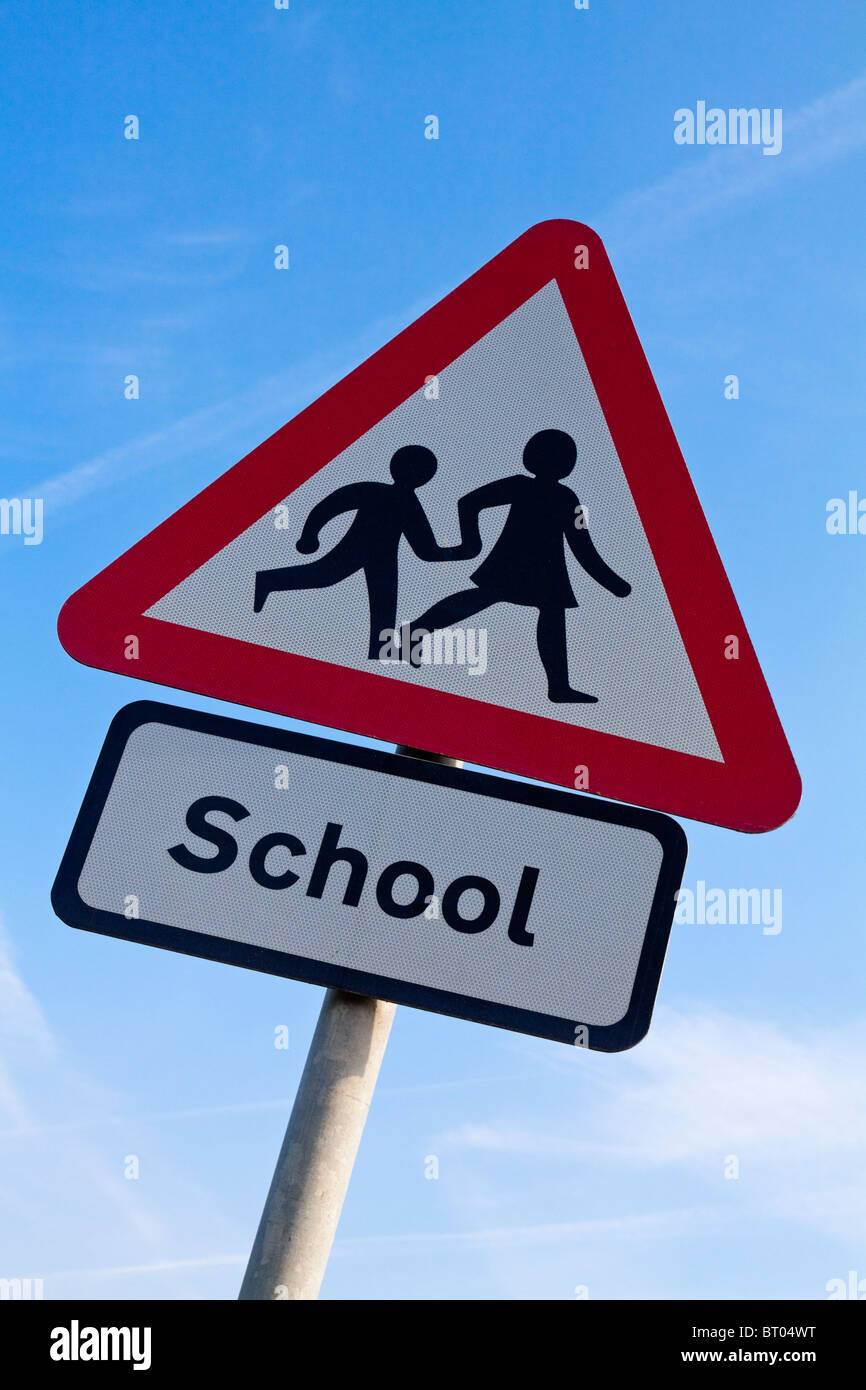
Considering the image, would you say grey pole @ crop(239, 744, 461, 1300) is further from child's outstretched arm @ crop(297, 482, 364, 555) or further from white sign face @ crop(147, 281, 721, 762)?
child's outstretched arm @ crop(297, 482, 364, 555)

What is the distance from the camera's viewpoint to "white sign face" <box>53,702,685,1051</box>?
4.35 feet

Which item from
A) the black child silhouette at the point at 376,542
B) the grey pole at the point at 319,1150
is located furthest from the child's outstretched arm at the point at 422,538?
the grey pole at the point at 319,1150

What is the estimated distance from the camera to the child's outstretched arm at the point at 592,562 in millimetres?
1567

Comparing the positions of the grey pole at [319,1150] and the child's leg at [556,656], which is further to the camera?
the child's leg at [556,656]

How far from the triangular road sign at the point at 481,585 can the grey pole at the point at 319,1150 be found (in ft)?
1.19

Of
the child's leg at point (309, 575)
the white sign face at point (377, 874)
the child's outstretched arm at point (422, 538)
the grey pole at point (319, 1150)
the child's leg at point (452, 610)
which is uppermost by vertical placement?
the child's outstretched arm at point (422, 538)

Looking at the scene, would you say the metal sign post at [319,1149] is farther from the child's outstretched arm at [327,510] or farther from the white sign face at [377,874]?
the child's outstretched arm at [327,510]

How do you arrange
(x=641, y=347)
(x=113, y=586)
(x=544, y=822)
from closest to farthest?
1. (x=544, y=822)
2. (x=113, y=586)
3. (x=641, y=347)

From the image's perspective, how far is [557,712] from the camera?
1.47 metres

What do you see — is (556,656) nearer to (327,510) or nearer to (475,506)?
(475,506)

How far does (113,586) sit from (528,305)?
31.0 inches

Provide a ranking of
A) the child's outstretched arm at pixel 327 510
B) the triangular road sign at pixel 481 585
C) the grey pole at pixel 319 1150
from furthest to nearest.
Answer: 1. the child's outstretched arm at pixel 327 510
2. the triangular road sign at pixel 481 585
3. the grey pole at pixel 319 1150
